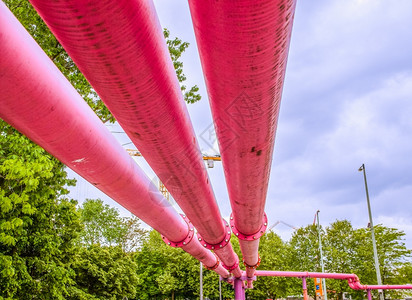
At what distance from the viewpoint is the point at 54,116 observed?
1.25 metres

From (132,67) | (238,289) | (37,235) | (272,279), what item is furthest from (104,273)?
(132,67)

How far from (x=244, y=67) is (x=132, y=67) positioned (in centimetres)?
41

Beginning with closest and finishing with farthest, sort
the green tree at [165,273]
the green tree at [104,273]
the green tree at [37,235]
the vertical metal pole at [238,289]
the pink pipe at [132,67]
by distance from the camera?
the pink pipe at [132,67] → the green tree at [37,235] → the vertical metal pole at [238,289] → the green tree at [104,273] → the green tree at [165,273]

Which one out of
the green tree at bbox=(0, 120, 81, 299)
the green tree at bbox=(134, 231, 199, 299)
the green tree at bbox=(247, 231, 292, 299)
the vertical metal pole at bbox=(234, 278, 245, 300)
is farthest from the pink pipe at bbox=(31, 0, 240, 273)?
the green tree at bbox=(247, 231, 292, 299)

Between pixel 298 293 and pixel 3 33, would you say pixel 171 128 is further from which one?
pixel 298 293

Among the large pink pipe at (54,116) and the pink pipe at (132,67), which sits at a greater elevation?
the pink pipe at (132,67)

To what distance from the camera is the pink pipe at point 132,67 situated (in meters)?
0.95

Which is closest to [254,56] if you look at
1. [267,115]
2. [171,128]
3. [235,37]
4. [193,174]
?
[235,37]

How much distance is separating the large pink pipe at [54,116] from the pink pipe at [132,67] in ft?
0.36

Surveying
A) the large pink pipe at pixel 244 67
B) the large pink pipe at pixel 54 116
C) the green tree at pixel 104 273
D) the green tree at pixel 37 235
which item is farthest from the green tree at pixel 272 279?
the large pink pipe at pixel 244 67

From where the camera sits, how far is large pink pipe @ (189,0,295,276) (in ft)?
3.21

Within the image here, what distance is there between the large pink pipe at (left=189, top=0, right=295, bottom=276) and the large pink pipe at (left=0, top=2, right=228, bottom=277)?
0.55m

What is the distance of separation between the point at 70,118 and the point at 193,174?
1.00 metres

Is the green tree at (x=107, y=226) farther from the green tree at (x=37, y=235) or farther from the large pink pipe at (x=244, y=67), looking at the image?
the large pink pipe at (x=244, y=67)
